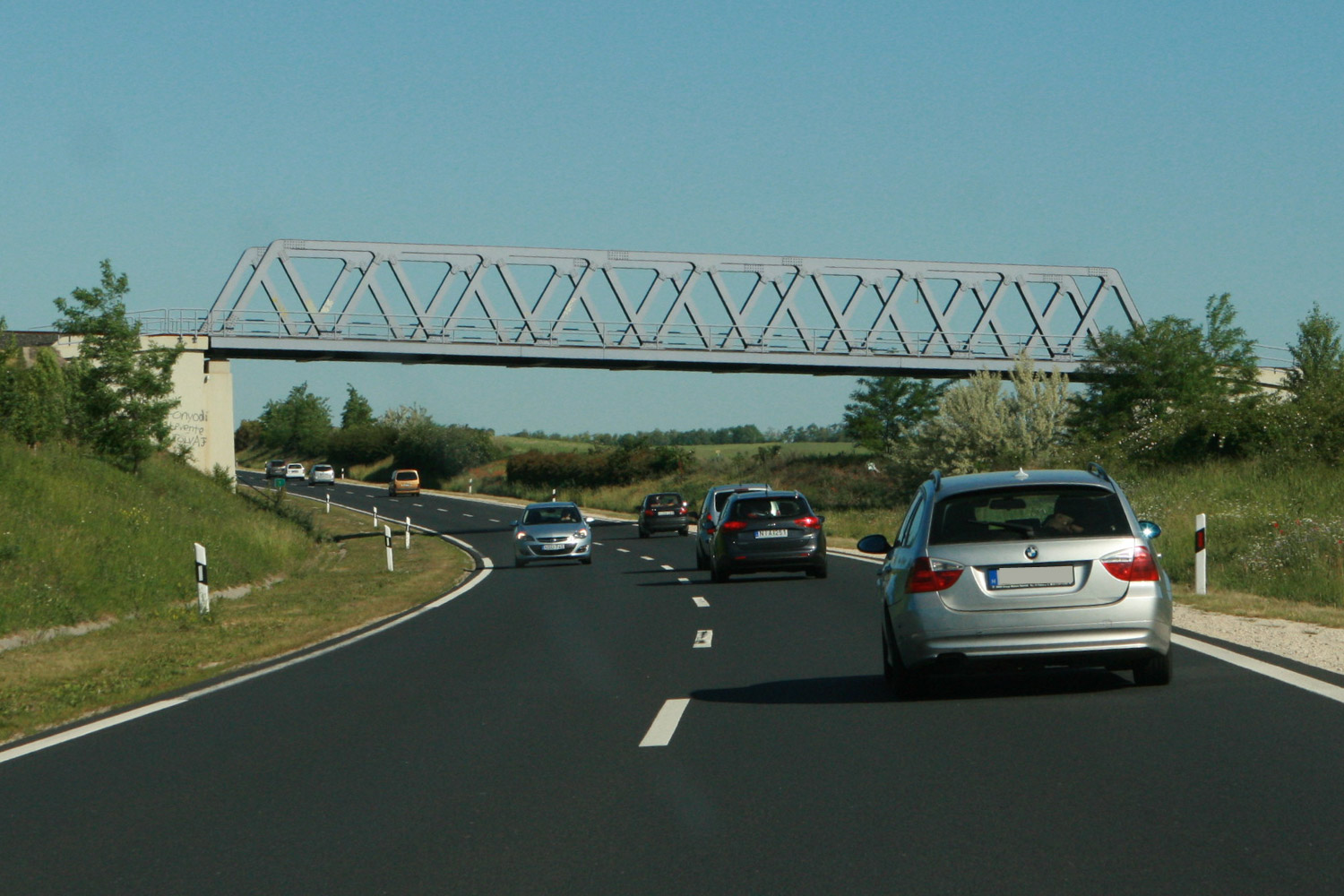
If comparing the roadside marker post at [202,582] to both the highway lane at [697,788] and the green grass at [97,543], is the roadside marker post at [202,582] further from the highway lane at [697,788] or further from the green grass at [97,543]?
the highway lane at [697,788]

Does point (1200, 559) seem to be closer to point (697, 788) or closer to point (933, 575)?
point (933, 575)

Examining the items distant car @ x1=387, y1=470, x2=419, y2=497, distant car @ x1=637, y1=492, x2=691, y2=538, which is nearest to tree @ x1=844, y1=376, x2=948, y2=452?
distant car @ x1=387, y1=470, x2=419, y2=497

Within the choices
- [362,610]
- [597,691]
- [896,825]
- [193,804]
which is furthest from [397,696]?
[362,610]

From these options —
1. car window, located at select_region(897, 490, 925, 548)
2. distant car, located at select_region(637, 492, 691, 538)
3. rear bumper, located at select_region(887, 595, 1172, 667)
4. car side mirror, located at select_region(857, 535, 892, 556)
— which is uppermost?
car window, located at select_region(897, 490, 925, 548)

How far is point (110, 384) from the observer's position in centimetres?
3762

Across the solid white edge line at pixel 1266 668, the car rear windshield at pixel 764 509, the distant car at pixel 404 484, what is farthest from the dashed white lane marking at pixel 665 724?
the distant car at pixel 404 484

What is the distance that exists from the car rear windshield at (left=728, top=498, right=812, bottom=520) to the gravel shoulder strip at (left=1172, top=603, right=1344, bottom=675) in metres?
9.66

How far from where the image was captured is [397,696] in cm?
1205

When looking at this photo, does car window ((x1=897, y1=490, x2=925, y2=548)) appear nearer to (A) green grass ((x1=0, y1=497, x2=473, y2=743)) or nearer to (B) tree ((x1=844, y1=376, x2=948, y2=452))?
(A) green grass ((x1=0, y1=497, x2=473, y2=743))

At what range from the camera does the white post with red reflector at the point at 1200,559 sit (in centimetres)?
2045

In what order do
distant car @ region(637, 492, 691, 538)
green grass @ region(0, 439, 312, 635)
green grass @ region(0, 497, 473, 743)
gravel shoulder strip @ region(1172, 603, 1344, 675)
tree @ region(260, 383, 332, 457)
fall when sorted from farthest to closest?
tree @ region(260, 383, 332, 457) → distant car @ region(637, 492, 691, 538) → green grass @ region(0, 439, 312, 635) → green grass @ region(0, 497, 473, 743) → gravel shoulder strip @ region(1172, 603, 1344, 675)

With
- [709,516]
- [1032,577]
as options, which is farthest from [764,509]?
[1032,577]

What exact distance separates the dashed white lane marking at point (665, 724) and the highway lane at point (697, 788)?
96mm

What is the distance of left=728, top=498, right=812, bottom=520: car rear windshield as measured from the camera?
2652 cm
